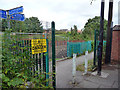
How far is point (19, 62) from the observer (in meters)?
1.98

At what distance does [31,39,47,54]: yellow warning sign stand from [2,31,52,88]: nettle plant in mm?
223

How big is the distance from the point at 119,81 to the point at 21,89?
12.2 feet

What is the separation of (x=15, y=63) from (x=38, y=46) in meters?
0.72

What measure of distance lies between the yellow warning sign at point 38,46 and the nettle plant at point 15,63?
22 centimetres

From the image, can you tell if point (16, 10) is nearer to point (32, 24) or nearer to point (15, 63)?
point (32, 24)

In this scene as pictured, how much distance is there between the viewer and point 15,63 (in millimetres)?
1899

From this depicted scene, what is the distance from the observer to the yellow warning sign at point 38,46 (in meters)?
2.35

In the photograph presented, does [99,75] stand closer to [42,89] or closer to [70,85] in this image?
[70,85]

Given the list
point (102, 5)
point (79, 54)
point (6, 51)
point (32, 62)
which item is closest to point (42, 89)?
point (32, 62)

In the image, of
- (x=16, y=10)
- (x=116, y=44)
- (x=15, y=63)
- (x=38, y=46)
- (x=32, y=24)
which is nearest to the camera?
(x=15, y=63)

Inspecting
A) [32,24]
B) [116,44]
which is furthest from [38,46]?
[116,44]

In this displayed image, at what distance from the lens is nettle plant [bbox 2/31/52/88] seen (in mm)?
1824

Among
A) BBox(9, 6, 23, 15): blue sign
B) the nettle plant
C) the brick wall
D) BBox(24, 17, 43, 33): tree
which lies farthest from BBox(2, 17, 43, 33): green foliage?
the brick wall

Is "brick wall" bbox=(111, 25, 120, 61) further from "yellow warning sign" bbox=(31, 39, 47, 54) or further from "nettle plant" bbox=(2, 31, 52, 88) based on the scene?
"nettle plant" bbox=(2, 31, 52, 88)
